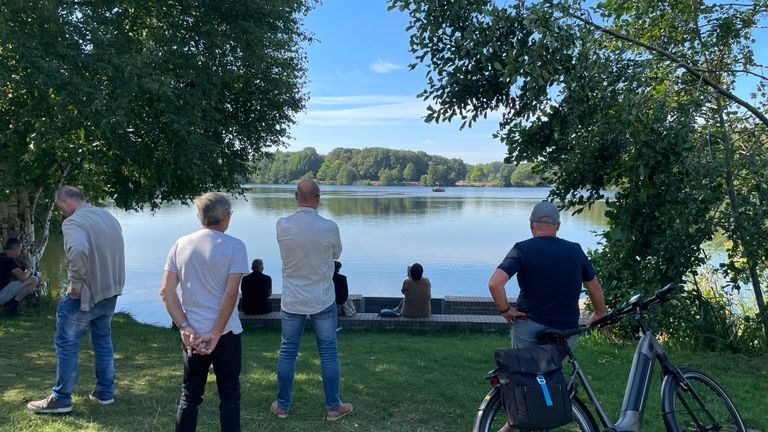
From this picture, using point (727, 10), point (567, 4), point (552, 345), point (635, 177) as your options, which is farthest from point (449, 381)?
point (727, 10)

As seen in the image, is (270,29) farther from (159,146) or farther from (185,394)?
(185,394)

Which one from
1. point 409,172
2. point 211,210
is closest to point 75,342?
point 211,210

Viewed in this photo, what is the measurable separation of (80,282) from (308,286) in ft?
5.21

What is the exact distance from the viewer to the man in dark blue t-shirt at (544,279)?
3141 mm

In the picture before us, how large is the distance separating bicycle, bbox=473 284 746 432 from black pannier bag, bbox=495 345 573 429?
0.72 ft

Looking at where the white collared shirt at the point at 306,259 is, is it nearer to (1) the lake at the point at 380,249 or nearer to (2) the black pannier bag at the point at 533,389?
(2) the black pannier bag at the point at 533,389

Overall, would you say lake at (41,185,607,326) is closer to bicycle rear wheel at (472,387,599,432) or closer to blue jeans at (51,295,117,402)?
bicycle rear wheel at (472,387,599,432)

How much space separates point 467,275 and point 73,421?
1638cm

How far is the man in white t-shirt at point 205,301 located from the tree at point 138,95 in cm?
453

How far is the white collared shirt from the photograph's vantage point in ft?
12.5

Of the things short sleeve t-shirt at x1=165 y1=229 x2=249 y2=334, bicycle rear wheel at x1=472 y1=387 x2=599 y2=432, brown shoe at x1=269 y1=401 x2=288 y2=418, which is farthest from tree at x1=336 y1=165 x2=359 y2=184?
bicycle rear wheel at x1=472 y1=387 x2=599 y2=432

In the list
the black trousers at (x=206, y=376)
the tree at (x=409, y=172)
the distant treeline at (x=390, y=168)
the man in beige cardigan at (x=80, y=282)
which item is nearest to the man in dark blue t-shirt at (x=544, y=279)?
the black trousers at (x=206, y=376)

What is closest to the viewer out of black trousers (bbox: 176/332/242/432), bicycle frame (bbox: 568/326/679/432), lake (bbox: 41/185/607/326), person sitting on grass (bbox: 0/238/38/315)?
bicycle frame (bbox: 568/326/679/432)

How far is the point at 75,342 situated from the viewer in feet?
13.3
